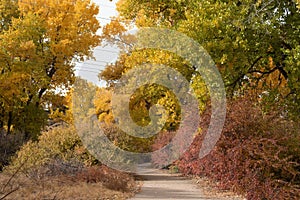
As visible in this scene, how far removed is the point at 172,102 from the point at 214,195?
7743mm

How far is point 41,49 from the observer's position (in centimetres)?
2941

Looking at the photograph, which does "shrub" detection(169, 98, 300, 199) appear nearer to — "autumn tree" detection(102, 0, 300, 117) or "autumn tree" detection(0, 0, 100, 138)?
"autumn tree" detection(102, 0, 300, 117)

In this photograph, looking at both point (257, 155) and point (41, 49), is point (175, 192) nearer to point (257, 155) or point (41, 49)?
→ point (257, 155)

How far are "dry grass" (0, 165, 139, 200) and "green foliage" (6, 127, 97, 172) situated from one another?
1.23m

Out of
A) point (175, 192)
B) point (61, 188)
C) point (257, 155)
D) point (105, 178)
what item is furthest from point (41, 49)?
point (257, 155)

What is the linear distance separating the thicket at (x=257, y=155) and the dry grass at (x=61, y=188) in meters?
3.04

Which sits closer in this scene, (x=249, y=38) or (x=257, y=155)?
(x=257, y=155)

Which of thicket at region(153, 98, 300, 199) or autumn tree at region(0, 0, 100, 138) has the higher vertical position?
autumn tree at region(0, 0, 100, 138)

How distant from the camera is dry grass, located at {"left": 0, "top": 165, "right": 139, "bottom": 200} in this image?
40.1 ft

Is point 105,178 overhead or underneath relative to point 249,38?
underneath

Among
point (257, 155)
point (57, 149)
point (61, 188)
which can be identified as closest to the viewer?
point (257, 155)

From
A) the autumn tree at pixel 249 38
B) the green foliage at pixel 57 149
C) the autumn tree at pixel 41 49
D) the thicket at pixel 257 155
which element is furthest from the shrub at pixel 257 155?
the autumn tree at pixel 41 49

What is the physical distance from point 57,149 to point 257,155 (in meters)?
9.13

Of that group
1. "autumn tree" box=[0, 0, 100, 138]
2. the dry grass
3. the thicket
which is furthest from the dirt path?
"autumn tree" box=[0, 0, 100, 138]
